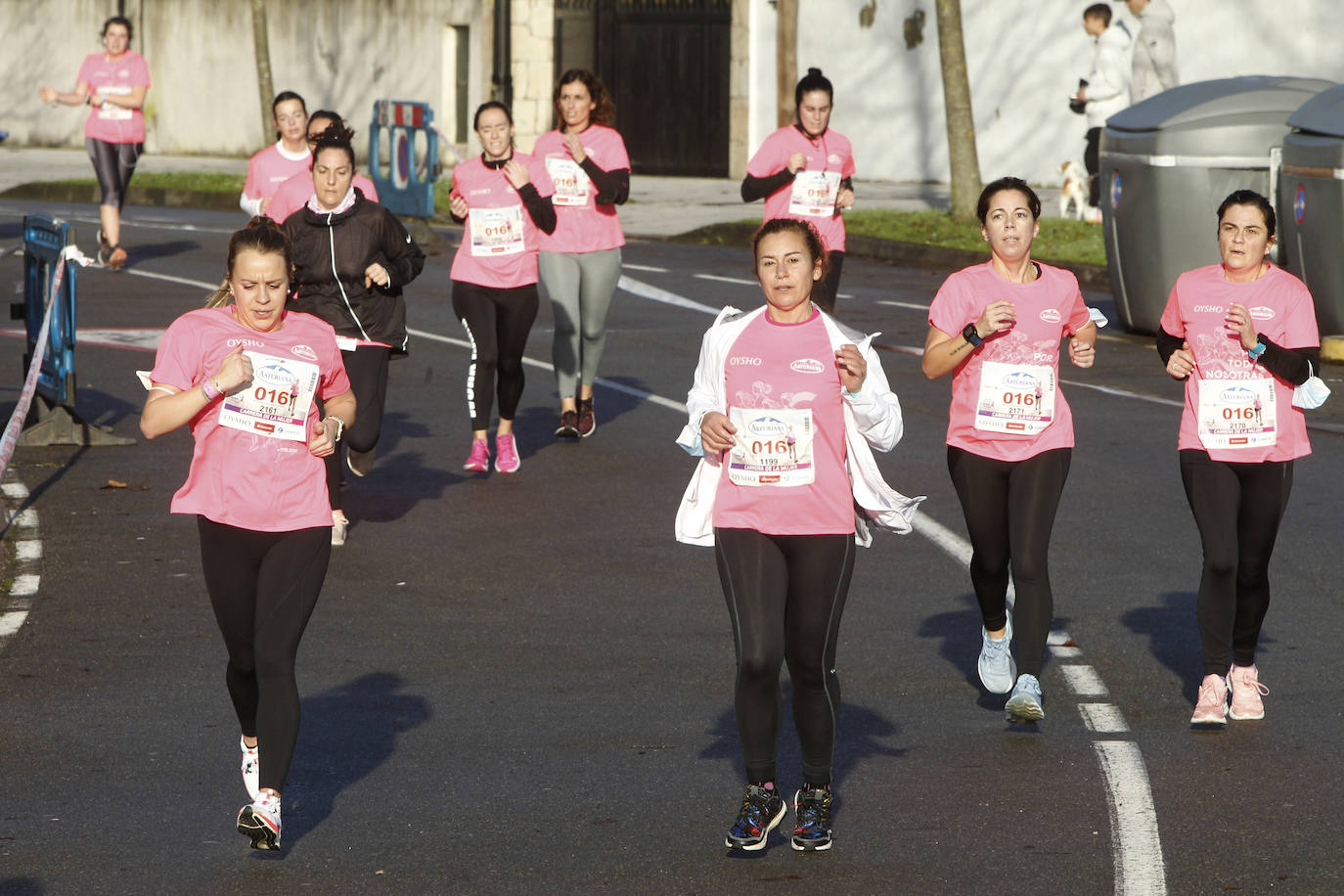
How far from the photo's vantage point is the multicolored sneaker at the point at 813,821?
5668 millimetres

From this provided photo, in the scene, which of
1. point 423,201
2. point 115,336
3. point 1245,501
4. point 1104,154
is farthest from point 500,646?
point 423,201

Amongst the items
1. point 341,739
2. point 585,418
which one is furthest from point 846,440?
point 585,418

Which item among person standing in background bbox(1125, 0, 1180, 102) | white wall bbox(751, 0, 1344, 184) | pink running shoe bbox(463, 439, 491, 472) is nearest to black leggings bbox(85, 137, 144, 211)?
pink running shoe bbox(463, 439, 491, 472)

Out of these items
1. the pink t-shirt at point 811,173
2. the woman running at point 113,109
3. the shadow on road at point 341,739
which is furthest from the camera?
the woman running at point 113,109

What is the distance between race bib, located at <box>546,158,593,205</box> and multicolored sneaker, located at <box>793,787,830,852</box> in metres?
6.81

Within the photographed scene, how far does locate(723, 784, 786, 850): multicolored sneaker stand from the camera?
5.61 meters

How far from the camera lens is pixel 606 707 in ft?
23.5

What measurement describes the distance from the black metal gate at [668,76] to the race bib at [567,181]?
21.6 m

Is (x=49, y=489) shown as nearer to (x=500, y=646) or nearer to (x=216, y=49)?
(x=500, y=646)

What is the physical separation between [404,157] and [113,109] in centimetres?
646

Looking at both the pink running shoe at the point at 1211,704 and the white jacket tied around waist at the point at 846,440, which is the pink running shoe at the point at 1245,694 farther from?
the white jacket tied around waist at the point at 846,440

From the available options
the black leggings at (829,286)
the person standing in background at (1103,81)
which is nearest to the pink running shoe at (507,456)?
the black leggings at (829,286)

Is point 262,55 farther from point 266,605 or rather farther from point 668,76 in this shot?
point 266,605

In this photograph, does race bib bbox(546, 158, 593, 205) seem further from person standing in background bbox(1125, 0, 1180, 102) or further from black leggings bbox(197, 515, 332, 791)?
person standing in background bbox(1125, 0, 1180, 102)
